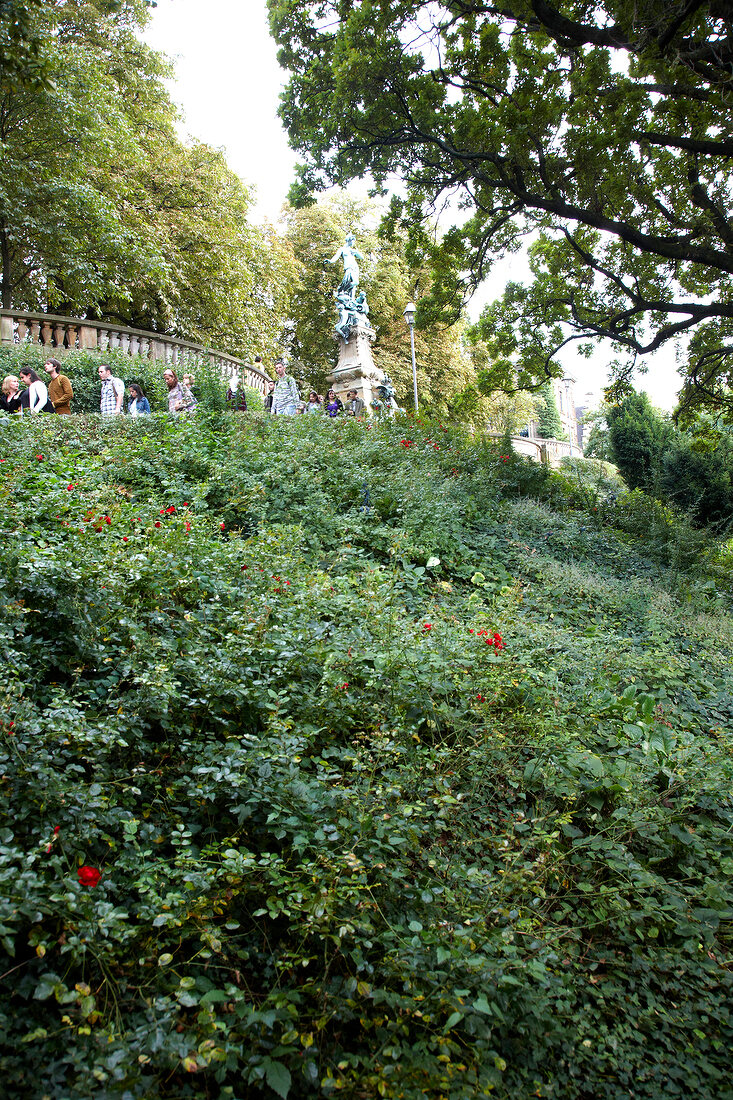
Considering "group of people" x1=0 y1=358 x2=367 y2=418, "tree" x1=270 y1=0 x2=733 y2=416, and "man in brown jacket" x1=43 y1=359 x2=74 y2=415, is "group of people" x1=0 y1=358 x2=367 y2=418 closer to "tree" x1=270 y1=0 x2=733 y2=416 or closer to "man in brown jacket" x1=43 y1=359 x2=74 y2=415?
"man in brown jacket" x1=43 y1=359 x2=74 y2=415

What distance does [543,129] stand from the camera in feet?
32.0

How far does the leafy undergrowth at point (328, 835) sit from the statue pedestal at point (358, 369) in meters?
12.7

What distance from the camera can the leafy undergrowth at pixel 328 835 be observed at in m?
2.29

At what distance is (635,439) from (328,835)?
2176cm

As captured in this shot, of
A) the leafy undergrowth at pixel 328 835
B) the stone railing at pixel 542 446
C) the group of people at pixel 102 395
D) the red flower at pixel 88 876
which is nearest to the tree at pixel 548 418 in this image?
the stone railing at pixel 542 446

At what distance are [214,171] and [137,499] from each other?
20.2 meters

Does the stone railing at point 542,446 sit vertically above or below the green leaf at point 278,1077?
above

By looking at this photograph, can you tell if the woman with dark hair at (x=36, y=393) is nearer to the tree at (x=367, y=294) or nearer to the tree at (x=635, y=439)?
the tree at (x=635, y=439)

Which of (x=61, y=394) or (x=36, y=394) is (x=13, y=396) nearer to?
(x=36, y=394)

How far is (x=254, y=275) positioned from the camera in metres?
24.6

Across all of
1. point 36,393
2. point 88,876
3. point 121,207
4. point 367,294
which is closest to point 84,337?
point 36,393

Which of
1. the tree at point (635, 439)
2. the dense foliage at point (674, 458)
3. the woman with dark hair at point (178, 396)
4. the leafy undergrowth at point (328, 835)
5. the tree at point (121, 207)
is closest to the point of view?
the leafy undergrowth at point (328, 835)

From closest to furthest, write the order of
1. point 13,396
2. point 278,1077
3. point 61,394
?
point 278,1077 < point 13,396 < point 61,394

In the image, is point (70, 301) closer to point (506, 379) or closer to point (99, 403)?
point (99, 403)
